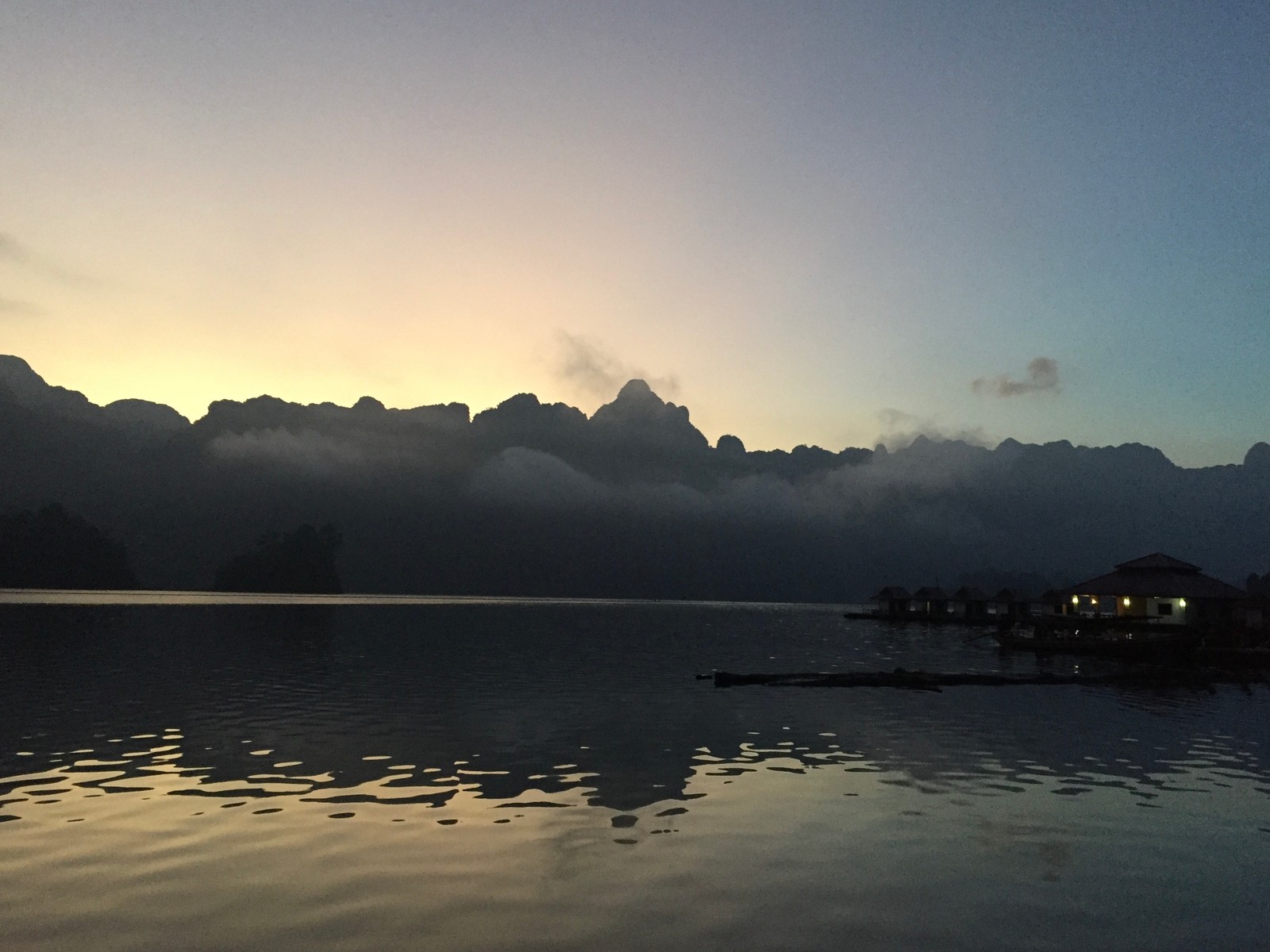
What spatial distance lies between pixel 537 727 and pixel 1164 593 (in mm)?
91250

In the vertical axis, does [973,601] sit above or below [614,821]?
above

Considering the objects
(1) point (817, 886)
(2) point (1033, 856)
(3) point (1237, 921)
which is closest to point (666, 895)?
(1) point (817, 886)

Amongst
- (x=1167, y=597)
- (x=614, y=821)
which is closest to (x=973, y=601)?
(x=1167, y=597)

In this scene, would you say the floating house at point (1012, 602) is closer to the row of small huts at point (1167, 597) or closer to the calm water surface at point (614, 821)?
the row of small huts at point (1167, 597)

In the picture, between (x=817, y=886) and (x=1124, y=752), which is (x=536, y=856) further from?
(x=1124, y=752)

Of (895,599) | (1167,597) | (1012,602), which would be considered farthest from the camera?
(895,599)

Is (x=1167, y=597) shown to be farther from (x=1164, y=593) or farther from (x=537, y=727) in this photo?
(x=537, y=727)

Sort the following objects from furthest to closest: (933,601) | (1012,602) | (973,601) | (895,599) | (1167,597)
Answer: (895,599) → (933,601) → (973,601) → (1012,602) → (1167,597)

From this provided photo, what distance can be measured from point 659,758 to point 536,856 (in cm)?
1187

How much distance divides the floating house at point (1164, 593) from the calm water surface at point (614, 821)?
5936cm

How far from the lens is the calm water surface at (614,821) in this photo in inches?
560

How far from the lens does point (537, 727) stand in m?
34.9

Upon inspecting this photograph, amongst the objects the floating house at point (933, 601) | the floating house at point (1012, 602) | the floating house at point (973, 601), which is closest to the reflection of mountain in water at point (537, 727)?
the floating house at point (1012, 602)

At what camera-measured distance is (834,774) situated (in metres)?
27.0
